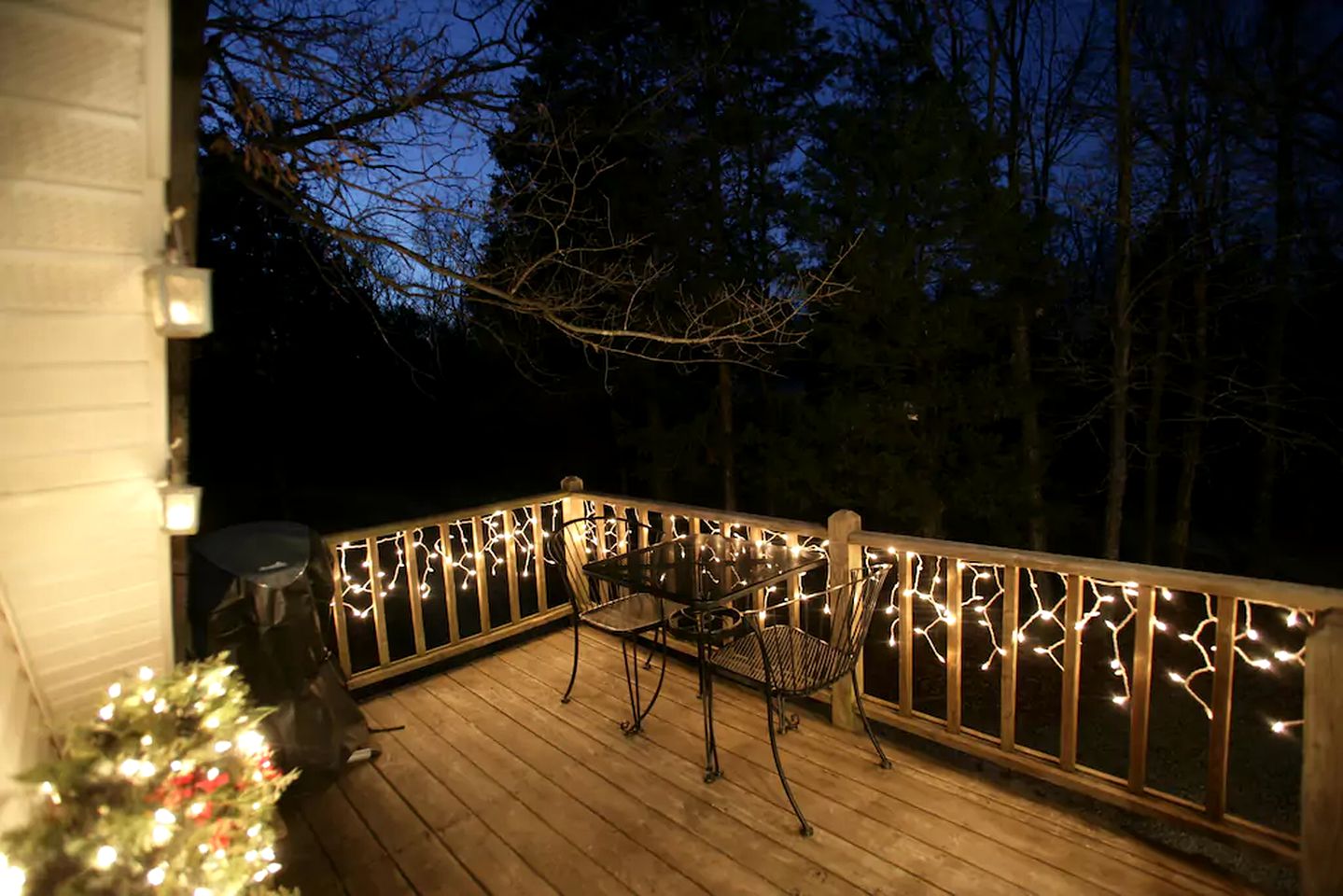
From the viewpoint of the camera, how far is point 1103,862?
2113mm

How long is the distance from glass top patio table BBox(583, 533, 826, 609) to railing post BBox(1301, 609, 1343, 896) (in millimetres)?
1500

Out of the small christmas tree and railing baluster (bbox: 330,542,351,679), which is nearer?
the small christmas tree

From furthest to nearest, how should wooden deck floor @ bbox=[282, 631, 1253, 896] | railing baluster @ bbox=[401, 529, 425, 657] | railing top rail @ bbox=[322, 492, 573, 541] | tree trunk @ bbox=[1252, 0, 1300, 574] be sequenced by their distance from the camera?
tree trunk @ bbox=[1252, 0, 1300, 574]
railing baluster @ bbox=[401, 529, 425, 657]
railing top rail @ bbox=[322, 492, 573, 541]
wooden deck floor @ bbox=[282, 631, 1253, 896]

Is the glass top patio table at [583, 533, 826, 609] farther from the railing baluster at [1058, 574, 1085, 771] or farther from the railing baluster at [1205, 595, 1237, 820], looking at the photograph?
the railing baluster at [1205, 595, 1237, 820]

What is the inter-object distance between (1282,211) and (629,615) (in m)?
7.65

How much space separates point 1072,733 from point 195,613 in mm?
3004

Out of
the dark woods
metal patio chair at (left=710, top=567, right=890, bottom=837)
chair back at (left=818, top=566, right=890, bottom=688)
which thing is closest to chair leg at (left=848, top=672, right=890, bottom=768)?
metal patio chair at (left=710, top=567, right=890, bottom=837)

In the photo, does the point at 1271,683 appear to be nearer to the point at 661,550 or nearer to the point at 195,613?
the point at 661,550

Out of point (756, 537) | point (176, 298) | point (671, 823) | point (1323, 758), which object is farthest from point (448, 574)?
point (1323, 758)

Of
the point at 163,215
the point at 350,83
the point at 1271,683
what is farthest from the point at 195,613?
the point at 1271,683

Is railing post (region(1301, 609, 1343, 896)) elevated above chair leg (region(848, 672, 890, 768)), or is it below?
above

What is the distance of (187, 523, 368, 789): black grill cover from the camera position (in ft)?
8.08

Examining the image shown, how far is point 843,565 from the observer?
2.92 m

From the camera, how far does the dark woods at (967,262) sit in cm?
669
